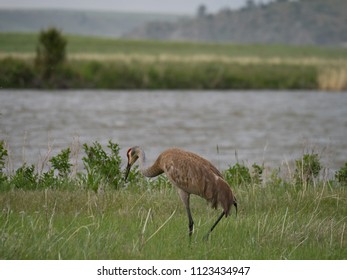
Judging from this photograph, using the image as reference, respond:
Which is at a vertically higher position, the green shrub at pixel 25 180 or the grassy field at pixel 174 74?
the grassy field at pixel 174 74

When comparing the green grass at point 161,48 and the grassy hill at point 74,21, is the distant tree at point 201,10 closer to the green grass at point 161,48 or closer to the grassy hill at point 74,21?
the grassy hill at point 74,21

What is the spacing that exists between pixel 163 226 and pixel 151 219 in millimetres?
174

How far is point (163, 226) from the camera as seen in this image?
25.7ft

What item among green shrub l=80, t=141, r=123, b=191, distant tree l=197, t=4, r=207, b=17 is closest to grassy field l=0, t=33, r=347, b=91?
green shrub l=80, t=141, r=123, b=191

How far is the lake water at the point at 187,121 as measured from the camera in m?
19.8

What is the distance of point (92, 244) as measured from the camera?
22.6ft

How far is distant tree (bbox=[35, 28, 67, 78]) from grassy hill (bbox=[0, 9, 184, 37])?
510 centimetres

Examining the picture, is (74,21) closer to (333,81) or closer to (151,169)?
(333,81)

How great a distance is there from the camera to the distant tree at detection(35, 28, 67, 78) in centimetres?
3659

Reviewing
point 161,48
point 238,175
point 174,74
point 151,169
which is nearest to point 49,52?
point 174,74

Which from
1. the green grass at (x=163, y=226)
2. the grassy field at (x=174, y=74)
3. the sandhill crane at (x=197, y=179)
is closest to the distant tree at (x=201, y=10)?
the grassy field at (x=174, y=74)

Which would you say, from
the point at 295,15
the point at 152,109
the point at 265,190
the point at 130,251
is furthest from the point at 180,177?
the point at 295,15

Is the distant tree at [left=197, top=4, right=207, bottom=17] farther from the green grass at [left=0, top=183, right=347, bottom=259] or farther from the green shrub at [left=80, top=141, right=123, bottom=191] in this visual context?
the green grass at [left=0, top=183, right=347, bottom=259]

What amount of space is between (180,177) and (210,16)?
123813mm
